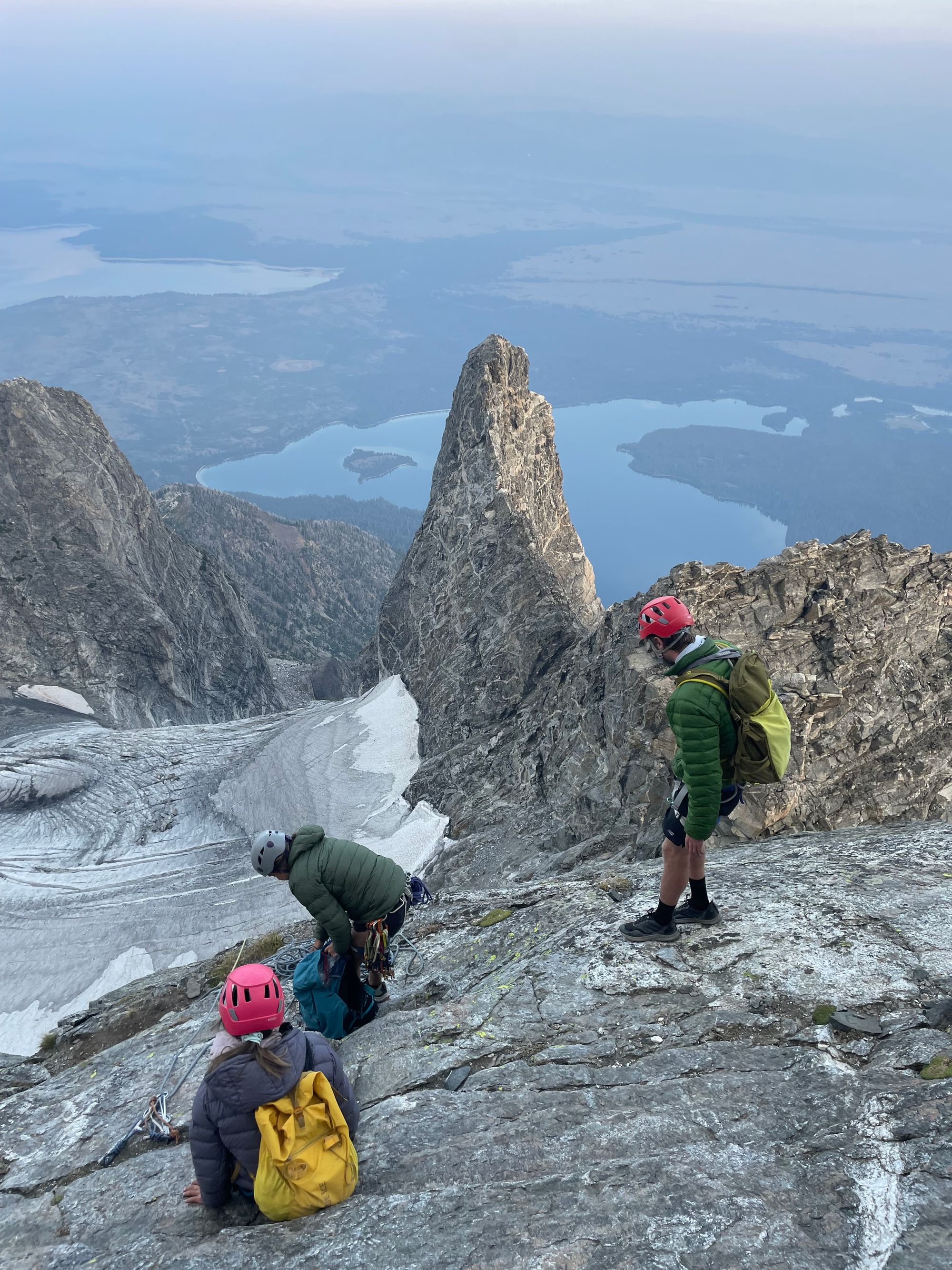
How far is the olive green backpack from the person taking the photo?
988 cm

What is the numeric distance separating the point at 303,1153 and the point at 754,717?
21.8 feet

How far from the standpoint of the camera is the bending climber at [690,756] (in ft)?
32.9

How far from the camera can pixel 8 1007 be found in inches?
1244

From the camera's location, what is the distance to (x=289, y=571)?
174m

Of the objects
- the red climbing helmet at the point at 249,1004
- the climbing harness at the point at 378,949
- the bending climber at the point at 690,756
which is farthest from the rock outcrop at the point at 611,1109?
the red climbing helmet at the point at 249,1004

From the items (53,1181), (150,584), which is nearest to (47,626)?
(150,584)

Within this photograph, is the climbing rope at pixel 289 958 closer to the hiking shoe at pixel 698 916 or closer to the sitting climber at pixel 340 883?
the sitting climber at pixel 340 883

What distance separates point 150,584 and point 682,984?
80673 millimetres

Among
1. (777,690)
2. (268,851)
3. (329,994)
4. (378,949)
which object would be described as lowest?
(777,690)

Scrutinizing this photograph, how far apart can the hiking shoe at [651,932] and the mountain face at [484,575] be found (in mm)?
30823

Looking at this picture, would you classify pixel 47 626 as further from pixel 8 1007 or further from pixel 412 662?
pixel 8 1007

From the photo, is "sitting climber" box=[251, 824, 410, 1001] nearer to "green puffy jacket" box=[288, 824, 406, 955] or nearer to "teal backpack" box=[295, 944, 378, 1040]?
"green puffy jacket" box=[288, 824, 406, 955]

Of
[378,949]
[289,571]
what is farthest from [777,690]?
[289,571]

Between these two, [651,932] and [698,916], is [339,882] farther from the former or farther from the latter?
[698,916]
